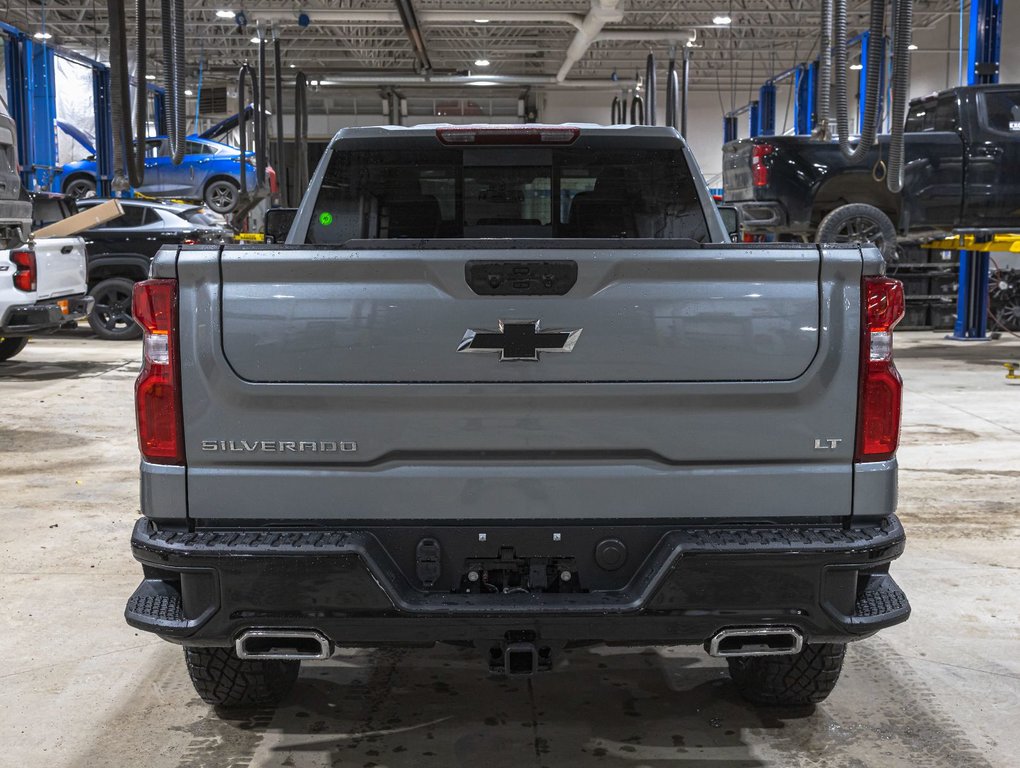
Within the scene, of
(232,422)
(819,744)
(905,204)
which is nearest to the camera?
(232,422)

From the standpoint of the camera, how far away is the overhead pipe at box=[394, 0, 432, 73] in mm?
20495

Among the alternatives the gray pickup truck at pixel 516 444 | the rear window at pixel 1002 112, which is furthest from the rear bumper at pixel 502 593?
the rear window at pixel 1002 112

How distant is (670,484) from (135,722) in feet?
6.33

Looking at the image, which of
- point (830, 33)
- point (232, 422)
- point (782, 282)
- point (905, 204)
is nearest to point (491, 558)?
point (232, 422)

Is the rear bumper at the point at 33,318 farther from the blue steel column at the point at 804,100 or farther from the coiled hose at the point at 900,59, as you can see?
the blue steel column at the point at 804,100

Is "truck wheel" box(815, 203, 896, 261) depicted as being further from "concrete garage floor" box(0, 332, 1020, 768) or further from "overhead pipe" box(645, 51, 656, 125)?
"concrete garage floor" box(0, 332, 1020, 768)

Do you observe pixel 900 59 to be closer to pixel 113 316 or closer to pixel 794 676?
pixel 794 676

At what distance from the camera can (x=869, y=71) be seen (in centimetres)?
875

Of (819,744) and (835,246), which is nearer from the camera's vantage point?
(835,246)

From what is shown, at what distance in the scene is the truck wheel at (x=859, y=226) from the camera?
12.3 meters

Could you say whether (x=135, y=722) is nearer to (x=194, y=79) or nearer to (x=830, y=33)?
(x=830, y=33)

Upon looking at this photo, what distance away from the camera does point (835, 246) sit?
276 centimetres

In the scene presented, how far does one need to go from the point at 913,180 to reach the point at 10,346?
10484 millimetres

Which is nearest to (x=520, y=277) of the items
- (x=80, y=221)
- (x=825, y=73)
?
(x=825, y=73)
